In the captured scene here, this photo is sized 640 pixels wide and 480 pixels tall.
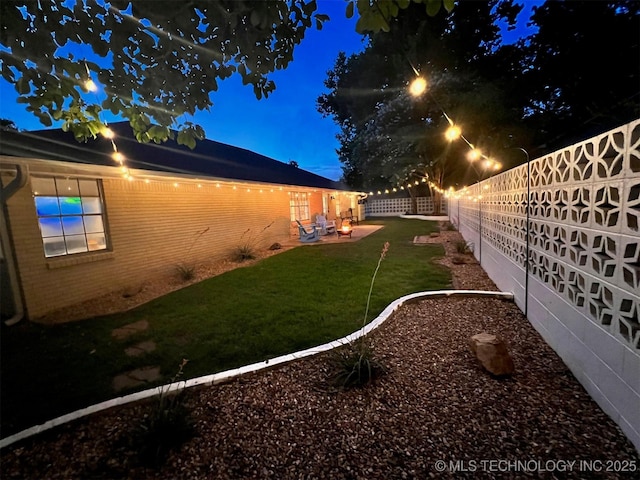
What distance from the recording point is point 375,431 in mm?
1957

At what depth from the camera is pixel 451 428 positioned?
1.94 m

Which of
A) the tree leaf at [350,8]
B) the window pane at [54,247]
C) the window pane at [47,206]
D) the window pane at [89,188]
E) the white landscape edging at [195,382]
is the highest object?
the tree leaf at [350,8]

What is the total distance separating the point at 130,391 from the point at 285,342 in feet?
5.19

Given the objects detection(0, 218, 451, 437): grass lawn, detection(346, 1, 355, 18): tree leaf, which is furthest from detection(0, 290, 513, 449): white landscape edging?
detection(346, 1, 355, 18): tree leaf

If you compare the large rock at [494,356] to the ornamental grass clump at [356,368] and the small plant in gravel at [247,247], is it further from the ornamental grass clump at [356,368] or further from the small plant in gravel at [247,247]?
the small plant in gravel at [247,247]

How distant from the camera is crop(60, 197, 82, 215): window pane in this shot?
16.7 ft

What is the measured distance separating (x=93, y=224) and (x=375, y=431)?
21.0ft

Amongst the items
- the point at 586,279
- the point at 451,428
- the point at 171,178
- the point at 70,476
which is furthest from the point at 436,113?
the point at 70,476

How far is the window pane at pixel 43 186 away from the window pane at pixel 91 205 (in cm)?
48

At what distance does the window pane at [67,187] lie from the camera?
5.01 meters

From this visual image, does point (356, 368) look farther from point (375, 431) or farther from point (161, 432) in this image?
point (161, 432)

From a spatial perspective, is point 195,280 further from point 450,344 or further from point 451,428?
point 451,428

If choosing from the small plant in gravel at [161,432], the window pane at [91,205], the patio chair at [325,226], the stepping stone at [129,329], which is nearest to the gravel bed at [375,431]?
the small plant in gravel at [161,432]

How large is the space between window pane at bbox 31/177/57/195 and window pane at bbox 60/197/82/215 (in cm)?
21
